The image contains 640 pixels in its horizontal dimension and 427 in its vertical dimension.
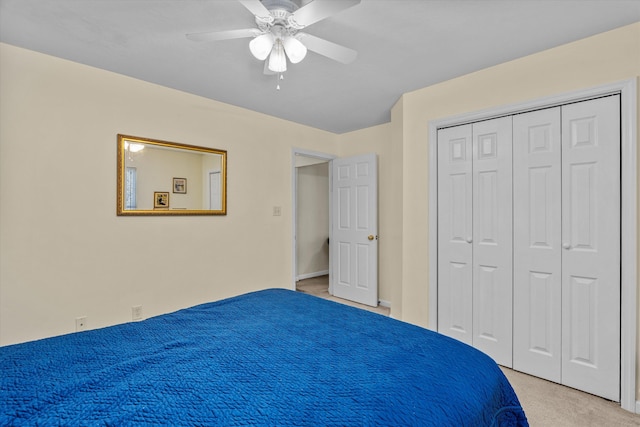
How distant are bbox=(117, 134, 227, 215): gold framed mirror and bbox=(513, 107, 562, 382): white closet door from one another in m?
2.73

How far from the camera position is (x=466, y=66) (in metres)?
2.51

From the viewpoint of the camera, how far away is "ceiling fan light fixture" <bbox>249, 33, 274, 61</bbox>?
166cm

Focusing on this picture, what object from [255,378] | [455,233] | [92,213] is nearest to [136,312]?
[92,213]

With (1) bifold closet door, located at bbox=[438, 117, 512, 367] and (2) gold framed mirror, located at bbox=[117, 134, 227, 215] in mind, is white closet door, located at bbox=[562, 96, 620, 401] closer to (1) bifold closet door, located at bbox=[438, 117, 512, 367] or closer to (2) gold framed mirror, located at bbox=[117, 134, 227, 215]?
(1) bifold closet door, located at bbox=[438, 117, 512, 367]

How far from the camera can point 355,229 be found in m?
4.32

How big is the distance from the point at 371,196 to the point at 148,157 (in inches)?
102

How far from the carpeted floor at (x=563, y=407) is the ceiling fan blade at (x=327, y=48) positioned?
7.90 feet

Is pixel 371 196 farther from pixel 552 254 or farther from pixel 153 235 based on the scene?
pixel 153 235

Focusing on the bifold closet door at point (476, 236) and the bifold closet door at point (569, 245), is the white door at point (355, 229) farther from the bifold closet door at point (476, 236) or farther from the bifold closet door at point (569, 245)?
the bifold closet door at point (569, 245)

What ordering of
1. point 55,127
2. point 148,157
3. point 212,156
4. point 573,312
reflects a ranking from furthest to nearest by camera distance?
point 212,156, point 148,157, point 55,127, point 573,312

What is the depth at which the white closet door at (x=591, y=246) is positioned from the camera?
6.69ft

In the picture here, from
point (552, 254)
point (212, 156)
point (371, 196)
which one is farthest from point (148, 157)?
point (552, 254)

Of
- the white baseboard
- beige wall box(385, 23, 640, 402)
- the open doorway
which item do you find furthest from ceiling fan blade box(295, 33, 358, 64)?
the white baseboard

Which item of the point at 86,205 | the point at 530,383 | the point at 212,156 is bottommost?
the point at 530,383
